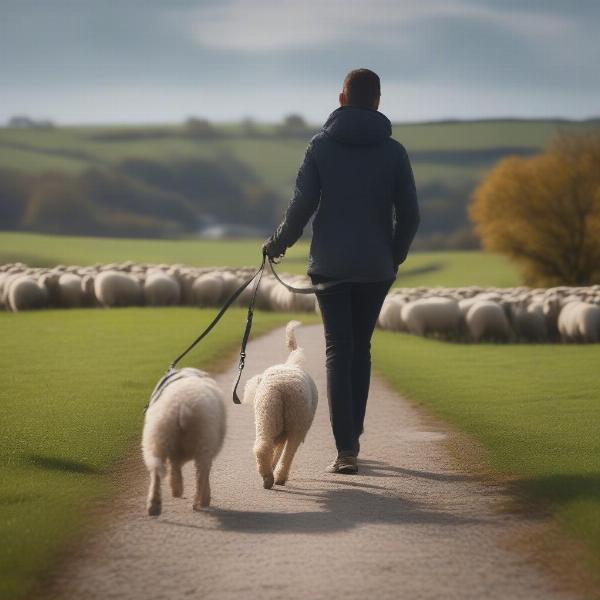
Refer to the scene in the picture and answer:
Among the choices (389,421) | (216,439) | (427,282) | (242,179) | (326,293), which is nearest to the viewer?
(216,439)

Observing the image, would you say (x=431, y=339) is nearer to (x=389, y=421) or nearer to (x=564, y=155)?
(x=389, y=421)

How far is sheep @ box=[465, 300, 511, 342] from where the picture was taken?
21.3 m

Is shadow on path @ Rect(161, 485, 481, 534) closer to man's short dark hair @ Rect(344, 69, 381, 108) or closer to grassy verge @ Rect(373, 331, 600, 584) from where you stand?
grassy verge @ Rect(373, 331, 600, 584)

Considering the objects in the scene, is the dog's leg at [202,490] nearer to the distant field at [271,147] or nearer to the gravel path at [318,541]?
the gravel path at [318,541]

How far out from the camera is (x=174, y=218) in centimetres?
9262

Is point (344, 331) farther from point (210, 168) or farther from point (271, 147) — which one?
point (271, 147)

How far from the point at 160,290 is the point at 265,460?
24690mm

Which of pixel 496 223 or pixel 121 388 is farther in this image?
pixel 496 223

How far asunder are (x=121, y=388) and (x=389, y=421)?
151 inches

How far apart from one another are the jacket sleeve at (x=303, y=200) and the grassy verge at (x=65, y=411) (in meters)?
2.18

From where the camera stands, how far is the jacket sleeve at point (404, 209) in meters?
7.24

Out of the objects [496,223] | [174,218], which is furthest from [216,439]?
[174,218]

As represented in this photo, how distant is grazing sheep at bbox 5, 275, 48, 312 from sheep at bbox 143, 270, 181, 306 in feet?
10.5

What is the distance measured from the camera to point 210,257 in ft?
230
